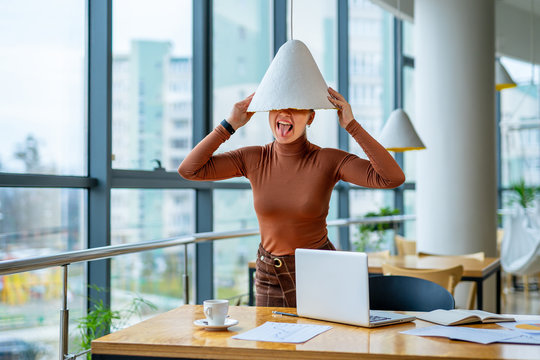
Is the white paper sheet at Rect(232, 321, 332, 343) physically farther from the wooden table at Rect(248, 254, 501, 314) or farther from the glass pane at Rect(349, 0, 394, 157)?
the glass pane at Rect(349, 0, 394, 157)

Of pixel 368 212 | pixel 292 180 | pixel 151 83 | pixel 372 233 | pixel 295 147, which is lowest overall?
pixel 372 233

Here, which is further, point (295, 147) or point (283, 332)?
point (295, 147)

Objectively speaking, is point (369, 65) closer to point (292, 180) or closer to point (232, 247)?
point (232, 247)

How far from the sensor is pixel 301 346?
5.37 feet

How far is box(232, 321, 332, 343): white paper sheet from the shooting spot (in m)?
1.73

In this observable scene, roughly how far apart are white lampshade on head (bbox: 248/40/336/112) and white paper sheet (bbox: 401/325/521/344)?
75 cm

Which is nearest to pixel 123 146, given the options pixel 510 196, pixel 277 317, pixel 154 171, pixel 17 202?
pixel 154 171

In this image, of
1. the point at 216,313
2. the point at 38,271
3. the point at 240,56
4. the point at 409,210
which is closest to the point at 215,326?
the point at 216,313

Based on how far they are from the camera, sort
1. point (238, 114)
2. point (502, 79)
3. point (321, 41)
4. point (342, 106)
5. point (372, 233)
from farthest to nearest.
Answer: point (372, 233), point (321, 41), point (502, 79), point (238, 114), point (342, 106)

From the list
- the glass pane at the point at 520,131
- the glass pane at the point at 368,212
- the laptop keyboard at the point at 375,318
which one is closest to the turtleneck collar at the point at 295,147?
the laptop keyboard at the point at 375,318

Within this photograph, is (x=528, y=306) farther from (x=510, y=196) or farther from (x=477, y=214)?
(x=510, y=196)

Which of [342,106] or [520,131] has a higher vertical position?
[520,131]

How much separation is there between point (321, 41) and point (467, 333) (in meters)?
Result: 5.38

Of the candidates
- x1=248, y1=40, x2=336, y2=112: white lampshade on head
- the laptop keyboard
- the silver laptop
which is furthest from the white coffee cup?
x1=248, y1=40, x2=336, y2=112: white lampshade on head
